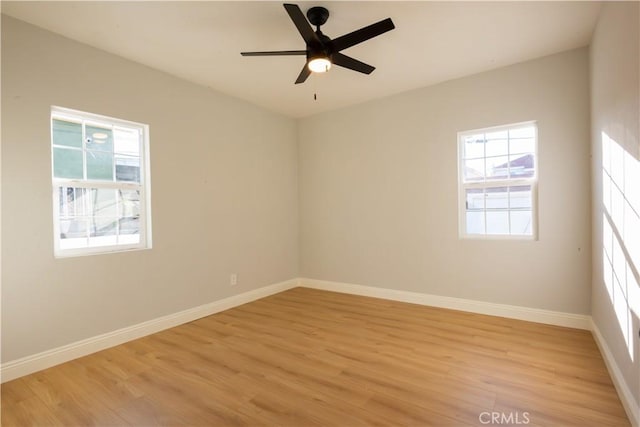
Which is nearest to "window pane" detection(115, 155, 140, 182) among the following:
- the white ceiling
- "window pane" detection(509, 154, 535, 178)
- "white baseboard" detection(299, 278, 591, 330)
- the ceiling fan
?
the white ceiling

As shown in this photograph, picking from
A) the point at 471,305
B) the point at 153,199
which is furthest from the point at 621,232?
the point at 153,199

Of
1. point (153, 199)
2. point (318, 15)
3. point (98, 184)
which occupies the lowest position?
point (153, 199)

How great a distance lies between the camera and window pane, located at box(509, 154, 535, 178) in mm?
3285

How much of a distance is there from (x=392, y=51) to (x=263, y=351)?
3.01m

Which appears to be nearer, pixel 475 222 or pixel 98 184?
pixel 98 184

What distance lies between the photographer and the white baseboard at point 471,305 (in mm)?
3049

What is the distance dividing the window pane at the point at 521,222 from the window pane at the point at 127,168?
4023mm

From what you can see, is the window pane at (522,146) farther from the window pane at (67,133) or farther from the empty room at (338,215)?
the window pane at (67,133)

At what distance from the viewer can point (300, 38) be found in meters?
2.74

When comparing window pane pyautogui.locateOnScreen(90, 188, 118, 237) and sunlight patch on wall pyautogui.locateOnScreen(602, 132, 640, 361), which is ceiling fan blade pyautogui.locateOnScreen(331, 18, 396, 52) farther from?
window pane pyautogui.locateOnScreen(90, 188, 118, 237)

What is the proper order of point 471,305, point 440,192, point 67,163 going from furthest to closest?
point 440,192
point 471,305
point 67,163

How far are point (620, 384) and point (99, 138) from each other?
444cm

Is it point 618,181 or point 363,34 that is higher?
point 363,34

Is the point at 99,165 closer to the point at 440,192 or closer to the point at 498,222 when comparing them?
the point at 440,192
